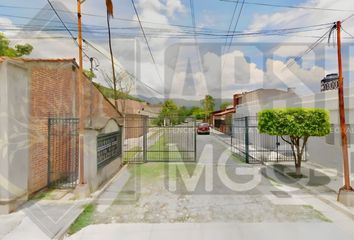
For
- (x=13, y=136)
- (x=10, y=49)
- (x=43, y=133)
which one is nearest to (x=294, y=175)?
(x=43, y=133)

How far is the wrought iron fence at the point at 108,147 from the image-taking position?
8510mm

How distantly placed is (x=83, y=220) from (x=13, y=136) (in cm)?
260

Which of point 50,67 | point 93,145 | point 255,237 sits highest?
point 50,67

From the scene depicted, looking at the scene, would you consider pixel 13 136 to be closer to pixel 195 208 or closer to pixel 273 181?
pixel 195 208

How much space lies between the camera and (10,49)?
18906 millimetres

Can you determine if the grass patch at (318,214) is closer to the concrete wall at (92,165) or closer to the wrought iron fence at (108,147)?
the concrete wall at (92,165)

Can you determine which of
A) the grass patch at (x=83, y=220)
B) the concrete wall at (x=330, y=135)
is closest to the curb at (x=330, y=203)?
the concrete wall at (x=330, y=135)

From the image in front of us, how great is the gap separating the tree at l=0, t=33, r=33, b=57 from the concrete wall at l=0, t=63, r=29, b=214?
1357 cm

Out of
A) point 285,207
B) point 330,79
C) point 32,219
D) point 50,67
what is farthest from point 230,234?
point 330,79

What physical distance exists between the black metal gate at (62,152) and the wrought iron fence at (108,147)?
0.95 meters

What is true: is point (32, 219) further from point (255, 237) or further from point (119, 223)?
point (255, 237)

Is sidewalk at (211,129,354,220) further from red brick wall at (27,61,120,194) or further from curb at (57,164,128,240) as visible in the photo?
red brick wall at (27,61,120,194)

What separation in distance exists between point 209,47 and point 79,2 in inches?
211

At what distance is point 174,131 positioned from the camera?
30.3 meters
